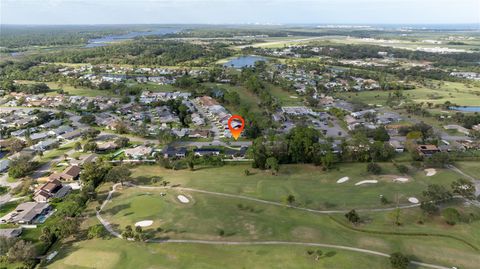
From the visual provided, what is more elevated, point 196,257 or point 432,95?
point 432,95

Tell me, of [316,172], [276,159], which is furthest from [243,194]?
[316,172]

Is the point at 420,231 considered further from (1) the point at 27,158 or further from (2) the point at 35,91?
(2) the point at 35,91

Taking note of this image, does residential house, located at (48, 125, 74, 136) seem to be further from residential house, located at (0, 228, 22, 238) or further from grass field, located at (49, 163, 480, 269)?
residential house, located at (0, 228, 22, 238)

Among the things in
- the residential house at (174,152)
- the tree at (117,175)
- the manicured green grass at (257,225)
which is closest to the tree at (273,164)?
the manicured green grass at (257,225)

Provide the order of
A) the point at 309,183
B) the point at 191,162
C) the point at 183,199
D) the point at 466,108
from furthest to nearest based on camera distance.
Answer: the point at 466,108, the point at 191,162, the point at 309,183, the point at 183,199

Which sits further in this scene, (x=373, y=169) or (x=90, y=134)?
(x=90, y=134)

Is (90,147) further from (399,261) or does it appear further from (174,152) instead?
(399,261)

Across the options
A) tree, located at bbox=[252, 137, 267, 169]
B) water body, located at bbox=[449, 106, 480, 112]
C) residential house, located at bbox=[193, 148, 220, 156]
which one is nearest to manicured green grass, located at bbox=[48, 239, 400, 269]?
tree, located at bbox=[252, 137, 267, 169]

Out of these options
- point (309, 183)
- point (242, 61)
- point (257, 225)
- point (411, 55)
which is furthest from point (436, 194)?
point (411, 55)
